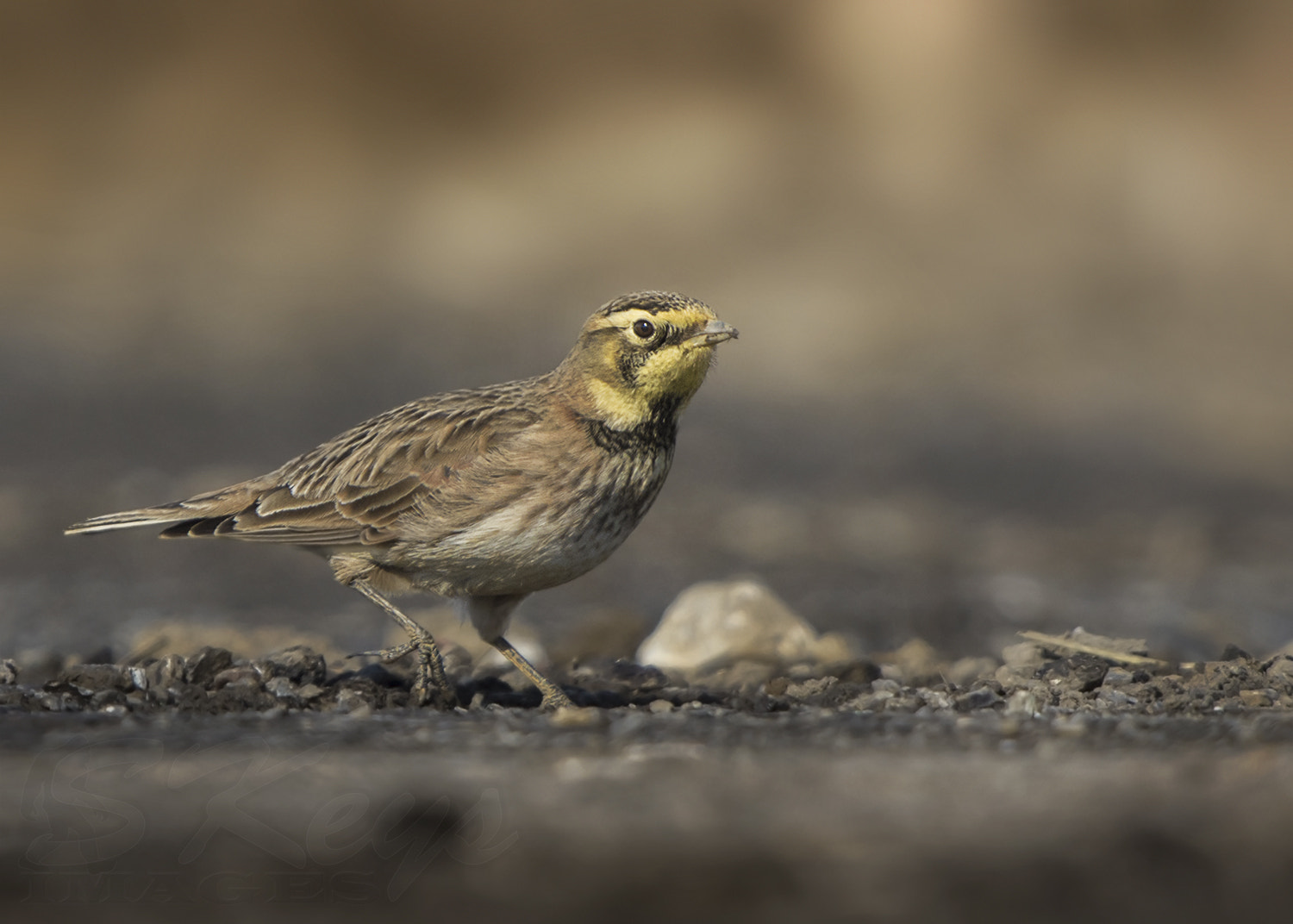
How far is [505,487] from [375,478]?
2.44 feet

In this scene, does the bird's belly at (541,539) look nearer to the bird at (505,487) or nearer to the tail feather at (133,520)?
the bird at (505,487)

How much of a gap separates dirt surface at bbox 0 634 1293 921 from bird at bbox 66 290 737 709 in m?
1.24

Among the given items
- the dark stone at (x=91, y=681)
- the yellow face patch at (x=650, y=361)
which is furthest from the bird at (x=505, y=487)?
the dark stone at (x=91, y=681)

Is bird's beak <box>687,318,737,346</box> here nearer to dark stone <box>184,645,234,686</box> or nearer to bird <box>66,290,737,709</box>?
bird <box>66,290,737,709</box>

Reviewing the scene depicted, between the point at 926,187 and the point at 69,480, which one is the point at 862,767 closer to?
the point at 69,480

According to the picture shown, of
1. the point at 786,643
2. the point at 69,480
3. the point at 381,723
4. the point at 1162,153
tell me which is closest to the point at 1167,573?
the point at 786,643

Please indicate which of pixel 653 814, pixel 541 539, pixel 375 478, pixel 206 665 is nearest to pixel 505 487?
pixel 541 539

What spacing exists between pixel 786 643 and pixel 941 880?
185 inches

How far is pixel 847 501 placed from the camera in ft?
50.4

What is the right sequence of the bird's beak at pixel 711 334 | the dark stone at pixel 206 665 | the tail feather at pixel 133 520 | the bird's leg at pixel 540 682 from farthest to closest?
the tail feather at pixel 133 520, the bird's beak at pixel 711 334, the bird's leg at pixel 540 682, the dark stone at pixel 206 665

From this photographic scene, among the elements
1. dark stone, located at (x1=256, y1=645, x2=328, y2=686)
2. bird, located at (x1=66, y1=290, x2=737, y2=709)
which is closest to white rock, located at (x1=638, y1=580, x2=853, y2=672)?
bird, located at (x1=66, y1=290, x2=737, y2=709)

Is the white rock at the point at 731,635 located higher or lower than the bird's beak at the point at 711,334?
lower

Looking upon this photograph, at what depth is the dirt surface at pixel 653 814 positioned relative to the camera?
3.51 metres

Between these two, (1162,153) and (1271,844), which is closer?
(1271,844)
